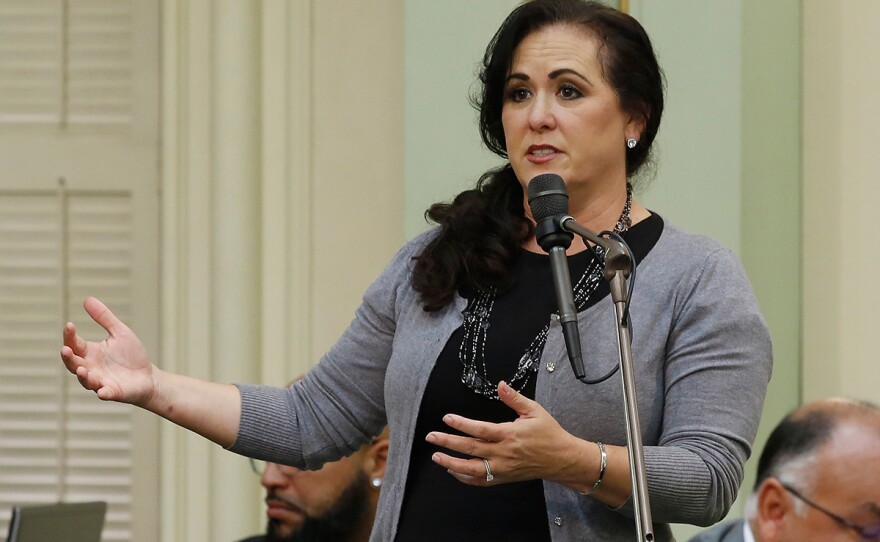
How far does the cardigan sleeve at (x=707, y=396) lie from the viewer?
2.03 m

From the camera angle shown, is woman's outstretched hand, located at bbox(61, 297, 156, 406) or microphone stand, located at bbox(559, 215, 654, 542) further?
woman's outstretched hand, located at bbox(61, 297, 156, 406)

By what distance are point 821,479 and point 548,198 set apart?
60 centimetres

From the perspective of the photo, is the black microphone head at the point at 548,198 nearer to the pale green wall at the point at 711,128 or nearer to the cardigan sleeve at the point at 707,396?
the cardigan sleeve at the point at 707,396

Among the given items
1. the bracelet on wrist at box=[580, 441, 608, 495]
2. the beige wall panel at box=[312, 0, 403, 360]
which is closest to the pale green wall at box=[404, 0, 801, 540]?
the beige wall panel at box=[312, 0, 403, 360]

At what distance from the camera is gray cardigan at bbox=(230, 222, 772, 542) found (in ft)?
6.79

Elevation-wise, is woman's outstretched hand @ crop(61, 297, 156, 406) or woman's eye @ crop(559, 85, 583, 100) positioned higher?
woman's eye @ crop(559, 85, 583, 100)

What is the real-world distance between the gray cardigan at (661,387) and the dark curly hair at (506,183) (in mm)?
70

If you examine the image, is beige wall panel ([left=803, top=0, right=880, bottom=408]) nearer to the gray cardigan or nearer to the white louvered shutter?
the gray cardigan

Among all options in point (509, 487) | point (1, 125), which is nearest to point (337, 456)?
point (509, 487)

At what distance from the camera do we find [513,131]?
7.43 feet

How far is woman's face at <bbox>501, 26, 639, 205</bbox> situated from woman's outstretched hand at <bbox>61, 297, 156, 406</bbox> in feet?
2.29

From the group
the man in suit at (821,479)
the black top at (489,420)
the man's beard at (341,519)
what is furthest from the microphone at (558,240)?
the man's beard at (341,519)

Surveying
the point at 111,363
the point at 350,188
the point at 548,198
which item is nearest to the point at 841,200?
the point at 350,188

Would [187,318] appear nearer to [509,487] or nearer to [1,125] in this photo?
[1,125]
